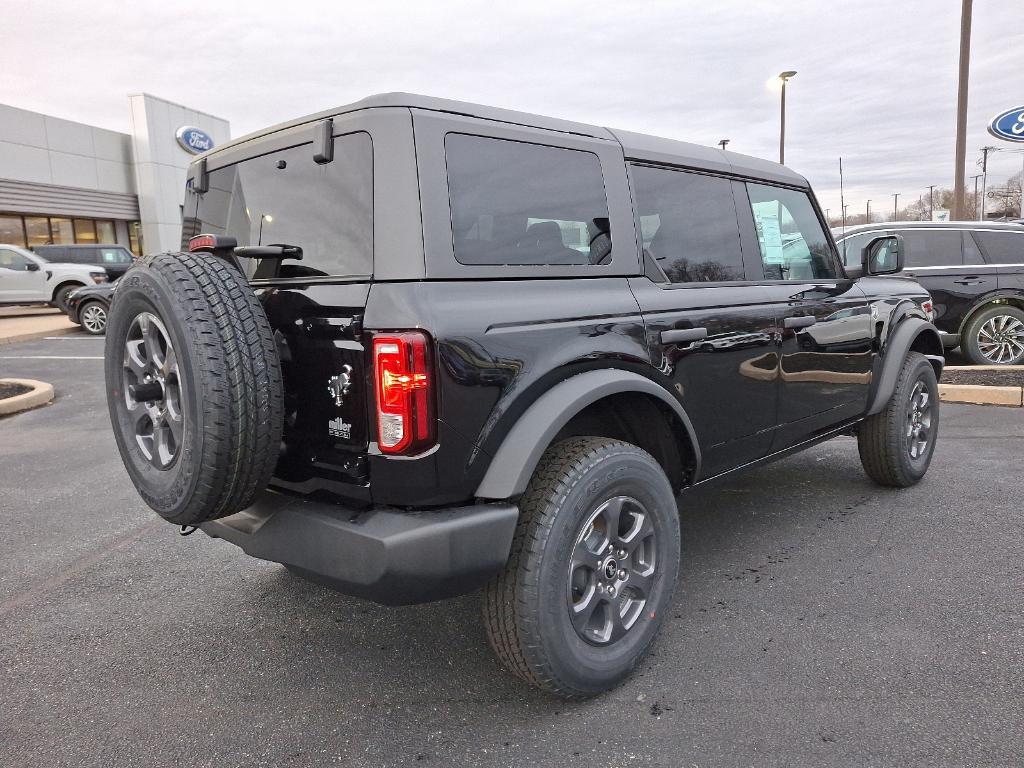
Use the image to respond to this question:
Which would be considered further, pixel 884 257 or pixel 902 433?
pixel 902 433

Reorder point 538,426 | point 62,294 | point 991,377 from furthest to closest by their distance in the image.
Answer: point 62,294, point 991,377, point 538,426

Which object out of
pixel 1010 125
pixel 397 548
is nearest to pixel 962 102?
pixel 1010 125

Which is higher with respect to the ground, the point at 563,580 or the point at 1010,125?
the point at 1010,125

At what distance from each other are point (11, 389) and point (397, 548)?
26.7 ft

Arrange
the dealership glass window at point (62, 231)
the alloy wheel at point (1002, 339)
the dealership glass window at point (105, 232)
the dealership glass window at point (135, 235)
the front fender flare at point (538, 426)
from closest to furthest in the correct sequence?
1. the front fender flare at point (538, 426)
2. the alloy wheel at point (1002, 339)
3. the dealership glass window at point (62, 231)
4. the dealership glass window at point (105, 232)
5. the dealership glass window at point (135, 235)

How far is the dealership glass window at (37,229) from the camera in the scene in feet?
80.0

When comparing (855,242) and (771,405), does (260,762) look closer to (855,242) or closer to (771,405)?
(771,405)

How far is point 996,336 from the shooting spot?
8086mm

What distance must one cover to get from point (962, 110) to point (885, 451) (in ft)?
41.2

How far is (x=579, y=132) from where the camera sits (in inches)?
107

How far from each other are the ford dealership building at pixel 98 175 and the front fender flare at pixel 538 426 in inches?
1035

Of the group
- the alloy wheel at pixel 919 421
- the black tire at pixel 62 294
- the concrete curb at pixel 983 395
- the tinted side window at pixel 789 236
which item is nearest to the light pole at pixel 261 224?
the tinted side window at pixel 789 236

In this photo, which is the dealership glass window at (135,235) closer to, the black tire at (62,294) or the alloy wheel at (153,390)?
the black tire at (62,294)

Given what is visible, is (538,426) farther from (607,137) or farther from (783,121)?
(783,121)
